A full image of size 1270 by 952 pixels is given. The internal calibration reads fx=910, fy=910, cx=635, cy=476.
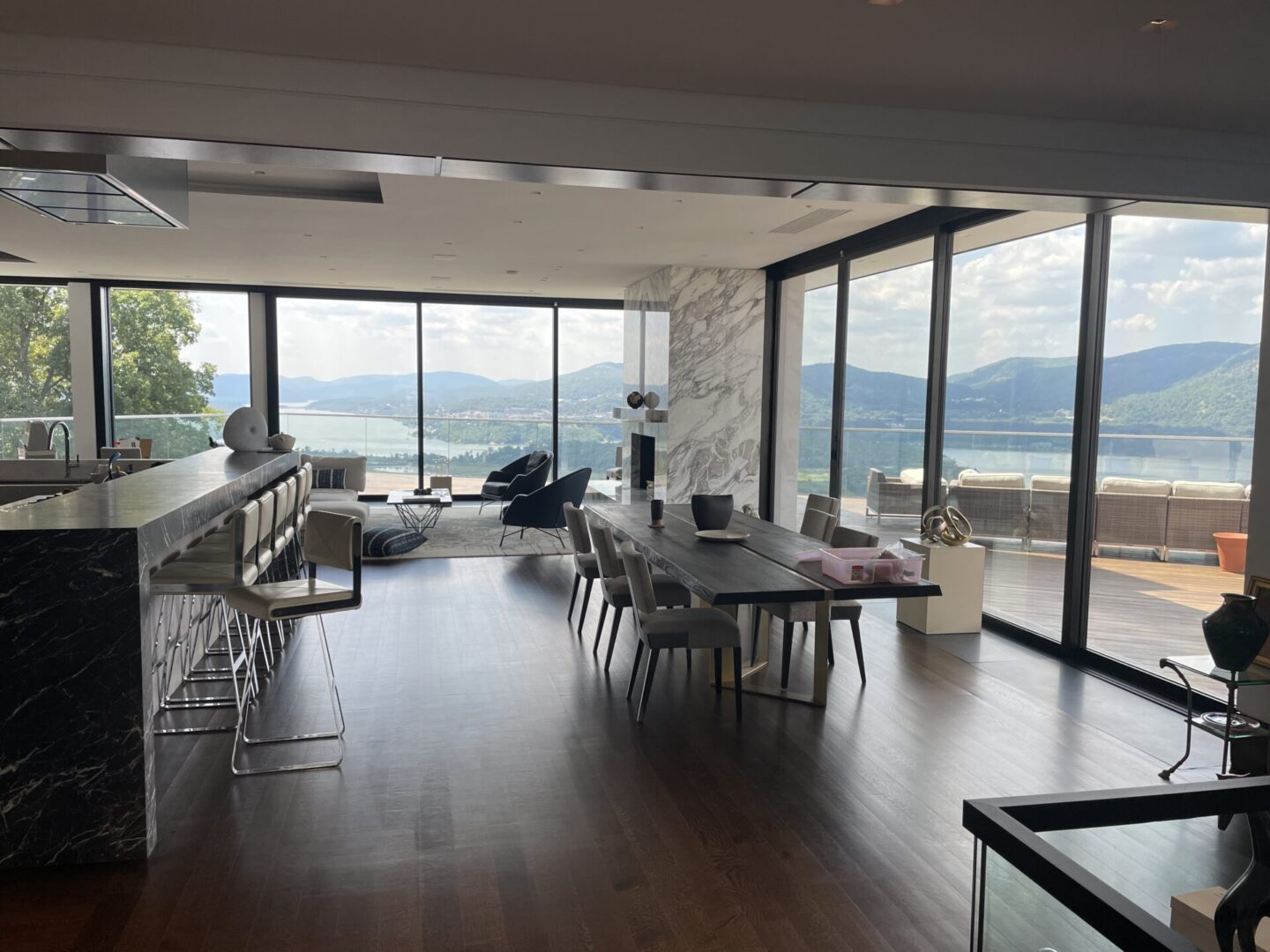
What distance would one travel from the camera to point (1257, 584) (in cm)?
356

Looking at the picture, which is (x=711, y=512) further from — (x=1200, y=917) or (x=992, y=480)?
(x=1200, y=917)

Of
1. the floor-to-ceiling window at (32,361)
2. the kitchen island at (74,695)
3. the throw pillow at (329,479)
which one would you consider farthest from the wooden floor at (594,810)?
the floor-to-ceiling window at (32,361)

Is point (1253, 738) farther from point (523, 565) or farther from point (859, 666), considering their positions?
point (523, 565)

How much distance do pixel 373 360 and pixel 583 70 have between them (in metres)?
9.60

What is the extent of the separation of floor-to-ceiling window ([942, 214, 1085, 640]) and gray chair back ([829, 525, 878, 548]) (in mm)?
1278

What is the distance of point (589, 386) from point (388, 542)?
16.8 feet

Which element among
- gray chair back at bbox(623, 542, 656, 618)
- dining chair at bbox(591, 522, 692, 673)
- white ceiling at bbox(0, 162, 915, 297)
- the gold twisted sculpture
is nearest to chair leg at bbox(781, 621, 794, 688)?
dining chair at bbox(591, 522, 692, 673)

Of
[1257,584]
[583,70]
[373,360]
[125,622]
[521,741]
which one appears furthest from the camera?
[373,360]

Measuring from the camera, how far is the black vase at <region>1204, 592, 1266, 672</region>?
10.5 ft

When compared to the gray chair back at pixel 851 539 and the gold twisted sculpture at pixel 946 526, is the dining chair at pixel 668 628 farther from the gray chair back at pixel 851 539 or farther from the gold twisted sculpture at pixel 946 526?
the gold twisted sculpture at pixel 946 526

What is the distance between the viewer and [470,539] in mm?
9391

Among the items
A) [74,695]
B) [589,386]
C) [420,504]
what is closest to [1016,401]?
[74,695]

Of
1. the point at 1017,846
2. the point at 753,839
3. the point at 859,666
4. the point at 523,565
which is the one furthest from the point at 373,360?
the point at 1017,846

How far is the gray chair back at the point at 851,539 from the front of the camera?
4.78m
